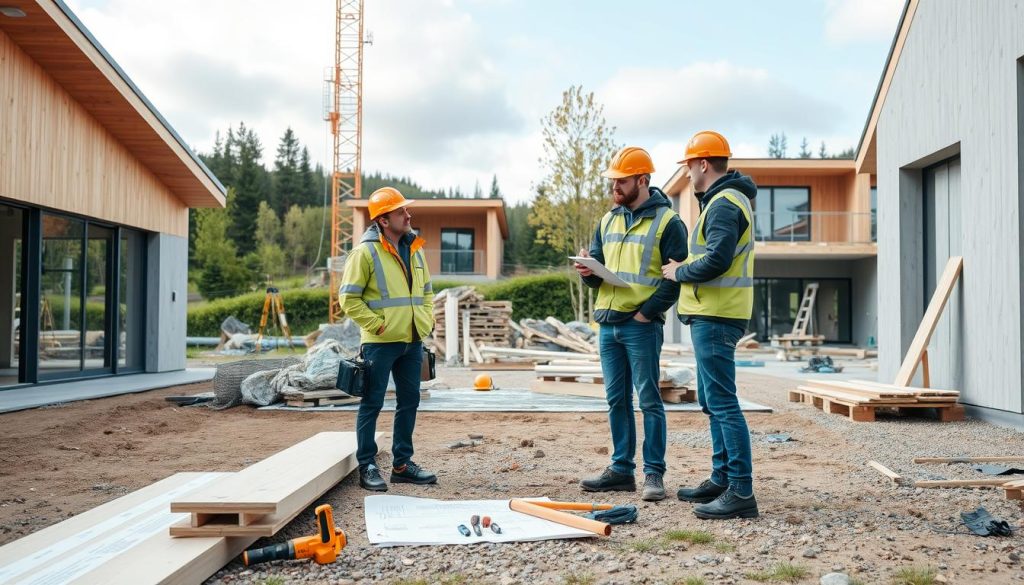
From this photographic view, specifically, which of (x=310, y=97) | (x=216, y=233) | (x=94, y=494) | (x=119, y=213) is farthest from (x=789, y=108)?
(x=94, y=494)

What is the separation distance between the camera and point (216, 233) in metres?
54.3

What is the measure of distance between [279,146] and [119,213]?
242 feet

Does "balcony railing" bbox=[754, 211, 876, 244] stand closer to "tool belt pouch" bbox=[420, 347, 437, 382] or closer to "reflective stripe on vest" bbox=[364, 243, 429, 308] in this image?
"tool belt pouch" bbox=[420, 347, 437, 382]

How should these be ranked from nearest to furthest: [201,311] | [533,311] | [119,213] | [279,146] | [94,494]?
[94,494] < [119,213] < [533,311] < [201,311] < [279,146]

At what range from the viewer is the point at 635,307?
4891 mm

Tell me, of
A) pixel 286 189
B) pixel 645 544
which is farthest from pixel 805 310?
pixel 286 189

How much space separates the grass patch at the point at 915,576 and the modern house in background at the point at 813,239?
23528 millimetres

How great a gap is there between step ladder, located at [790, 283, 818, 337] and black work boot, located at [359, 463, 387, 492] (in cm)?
2177

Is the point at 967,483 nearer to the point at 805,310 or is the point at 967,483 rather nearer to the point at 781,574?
the point at 781,574

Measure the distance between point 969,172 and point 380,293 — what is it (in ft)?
23.9

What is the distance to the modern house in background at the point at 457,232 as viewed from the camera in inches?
1331

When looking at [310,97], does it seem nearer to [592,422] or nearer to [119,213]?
[119,213]

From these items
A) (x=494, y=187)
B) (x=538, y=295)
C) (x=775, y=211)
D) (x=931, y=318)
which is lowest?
(x=931, y=318)

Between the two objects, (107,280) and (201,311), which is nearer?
(107,280)
